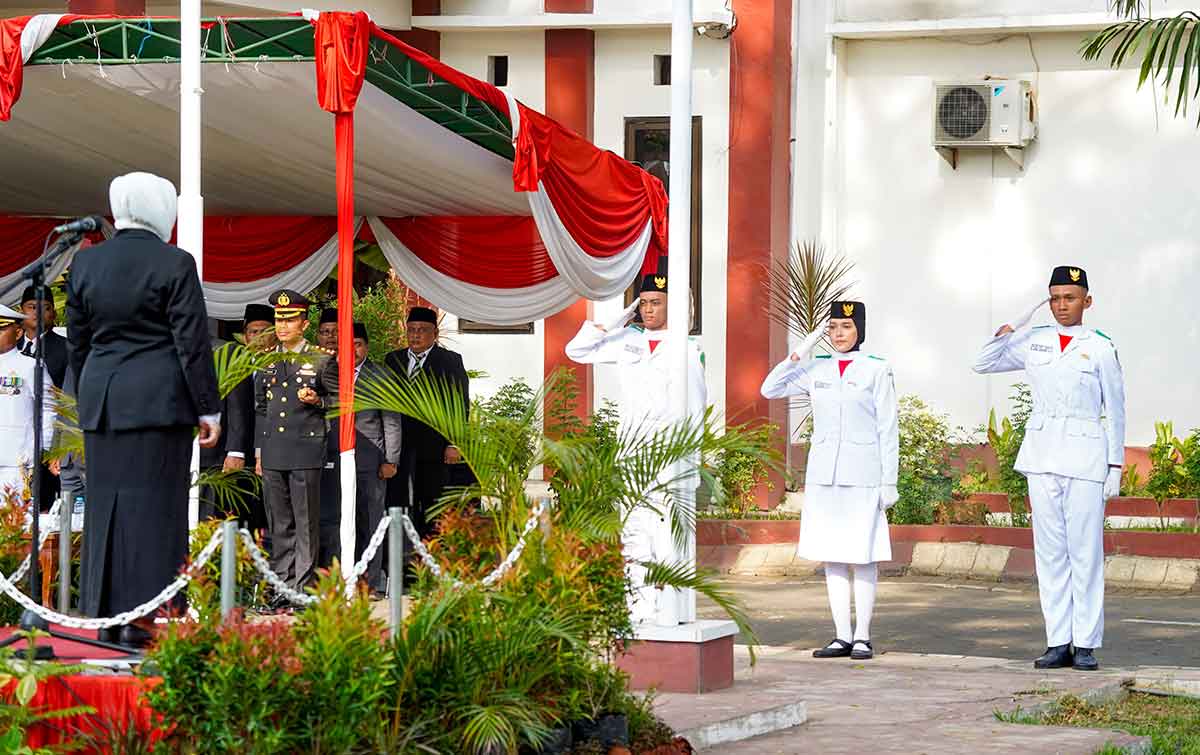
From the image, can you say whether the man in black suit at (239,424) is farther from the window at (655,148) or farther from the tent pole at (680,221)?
the window at (655,148)

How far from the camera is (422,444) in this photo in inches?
476

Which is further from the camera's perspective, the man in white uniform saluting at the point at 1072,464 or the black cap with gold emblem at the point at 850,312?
the black cap with gold emblem at the point at 850,312

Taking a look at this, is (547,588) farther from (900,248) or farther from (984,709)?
(900,248)

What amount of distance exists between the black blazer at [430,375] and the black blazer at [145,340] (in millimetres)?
5378

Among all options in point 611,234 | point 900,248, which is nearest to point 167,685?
point 611,234

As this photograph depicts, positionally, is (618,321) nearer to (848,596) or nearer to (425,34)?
(848,596)

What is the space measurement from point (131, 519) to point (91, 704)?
2.65 feet

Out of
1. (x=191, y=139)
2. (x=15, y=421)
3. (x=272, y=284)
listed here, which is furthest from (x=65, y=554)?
(x=272, y=284)

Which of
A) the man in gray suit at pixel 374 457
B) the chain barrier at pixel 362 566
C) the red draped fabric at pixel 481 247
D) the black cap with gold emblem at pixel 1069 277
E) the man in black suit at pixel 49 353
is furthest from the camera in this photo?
the red draped fabric at pixel 481 247

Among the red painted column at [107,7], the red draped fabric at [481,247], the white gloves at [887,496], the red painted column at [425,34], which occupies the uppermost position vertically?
the red painted column at [425,34]

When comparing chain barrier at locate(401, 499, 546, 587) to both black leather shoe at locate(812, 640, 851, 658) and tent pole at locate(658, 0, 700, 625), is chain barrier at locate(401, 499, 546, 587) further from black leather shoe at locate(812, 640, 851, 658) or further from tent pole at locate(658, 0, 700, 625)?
black leather shoe at locate(812, 640, 851, 658)

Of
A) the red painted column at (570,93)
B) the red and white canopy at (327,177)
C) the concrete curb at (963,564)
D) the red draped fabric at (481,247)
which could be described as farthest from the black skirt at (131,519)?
the red painted column at (570,93)

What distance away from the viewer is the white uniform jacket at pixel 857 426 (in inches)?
390

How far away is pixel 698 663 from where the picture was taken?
8117 mm
